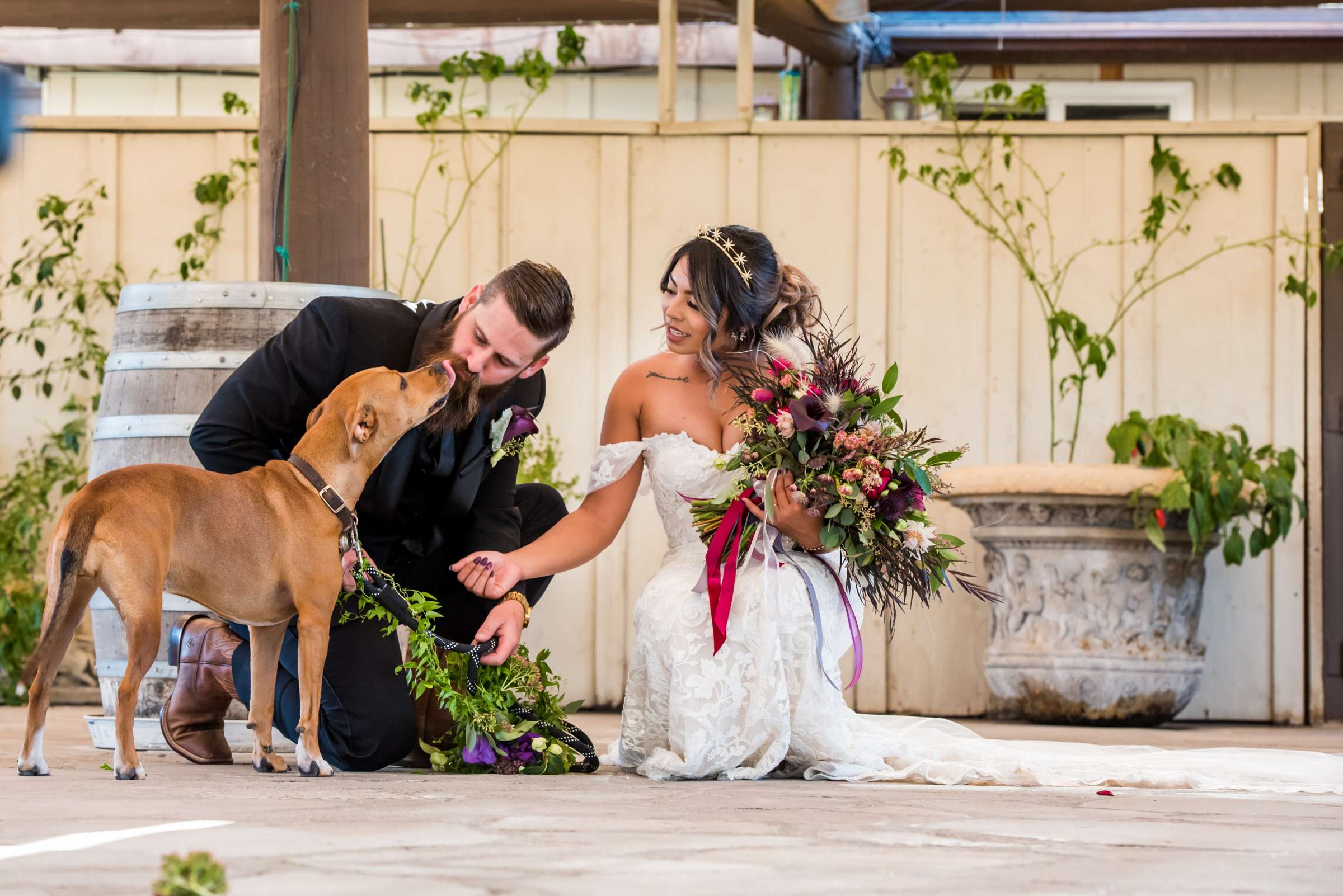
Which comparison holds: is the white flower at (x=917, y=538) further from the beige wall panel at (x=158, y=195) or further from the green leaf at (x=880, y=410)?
the beige wall panel at (x=158, y=195)

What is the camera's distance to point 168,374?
336 cm

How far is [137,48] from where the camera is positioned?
6270mm

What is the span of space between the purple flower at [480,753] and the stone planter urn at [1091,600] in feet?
7.89

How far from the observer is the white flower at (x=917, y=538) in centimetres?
290

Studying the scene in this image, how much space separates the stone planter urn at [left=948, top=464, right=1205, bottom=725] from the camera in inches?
188

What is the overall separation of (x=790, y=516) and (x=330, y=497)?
937mm

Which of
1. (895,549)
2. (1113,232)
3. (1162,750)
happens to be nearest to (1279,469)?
(1113,232)

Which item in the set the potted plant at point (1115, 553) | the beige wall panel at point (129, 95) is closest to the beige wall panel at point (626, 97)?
the beige wall panel at point (129, 95)

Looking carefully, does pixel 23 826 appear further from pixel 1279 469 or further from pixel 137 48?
A: pixel 137 48

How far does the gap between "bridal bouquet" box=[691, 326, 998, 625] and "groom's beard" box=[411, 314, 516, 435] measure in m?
0.55

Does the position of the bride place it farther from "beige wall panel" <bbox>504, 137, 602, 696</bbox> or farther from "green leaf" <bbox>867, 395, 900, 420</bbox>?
"beige wall panel" <bbox>504, 137, 602, 696</bbox>

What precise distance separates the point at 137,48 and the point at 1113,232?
13.9ft

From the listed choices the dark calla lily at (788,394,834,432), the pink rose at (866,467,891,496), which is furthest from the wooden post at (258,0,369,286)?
the pink rose at (866,467,891,496)

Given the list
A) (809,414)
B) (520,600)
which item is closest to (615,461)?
(520,600)
